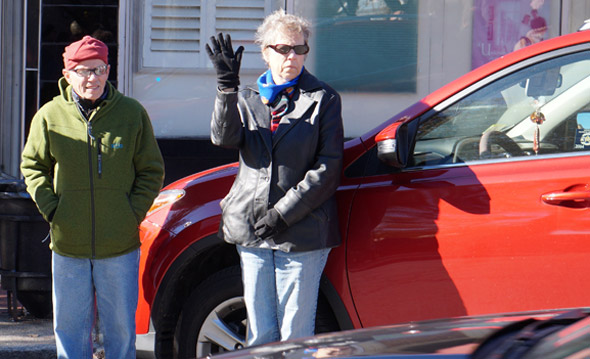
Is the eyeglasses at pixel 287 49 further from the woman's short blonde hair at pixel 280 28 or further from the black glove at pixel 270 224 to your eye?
the black glove at pixel 270 224

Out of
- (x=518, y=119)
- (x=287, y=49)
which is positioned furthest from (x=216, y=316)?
(x=518, y=119)

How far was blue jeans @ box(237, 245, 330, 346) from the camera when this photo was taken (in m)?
3.72

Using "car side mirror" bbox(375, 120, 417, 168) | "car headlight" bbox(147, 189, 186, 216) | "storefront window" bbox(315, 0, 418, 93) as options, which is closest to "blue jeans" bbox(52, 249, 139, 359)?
"car headlight" bbox(147, 189, 186, 216)

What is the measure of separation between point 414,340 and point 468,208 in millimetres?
1449

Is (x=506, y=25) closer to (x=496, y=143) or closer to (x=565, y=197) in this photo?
(x=496, y=143)

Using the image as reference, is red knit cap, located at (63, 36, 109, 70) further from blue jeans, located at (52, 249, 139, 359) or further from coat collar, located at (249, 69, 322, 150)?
blue jeans, located at (52, 249, 139, 359)

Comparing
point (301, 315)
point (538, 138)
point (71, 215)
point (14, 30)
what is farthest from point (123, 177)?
point (14, 30)

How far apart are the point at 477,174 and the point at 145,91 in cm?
540

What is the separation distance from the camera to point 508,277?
11.6ft

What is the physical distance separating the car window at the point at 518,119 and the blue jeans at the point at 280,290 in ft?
2.24

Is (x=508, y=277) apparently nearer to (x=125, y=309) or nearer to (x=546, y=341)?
(x=546, y=341)

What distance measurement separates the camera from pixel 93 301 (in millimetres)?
4262

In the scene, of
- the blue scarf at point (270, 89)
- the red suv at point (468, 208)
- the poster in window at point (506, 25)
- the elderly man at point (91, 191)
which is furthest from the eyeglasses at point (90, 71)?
the poster in window at point (506, 25)

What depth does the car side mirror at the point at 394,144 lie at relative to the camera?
368 centimetres
